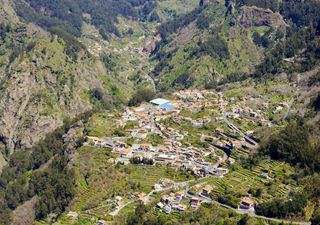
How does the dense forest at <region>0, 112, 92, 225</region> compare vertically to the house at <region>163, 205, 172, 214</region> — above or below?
below

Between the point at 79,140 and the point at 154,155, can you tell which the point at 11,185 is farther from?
the point at 154,155

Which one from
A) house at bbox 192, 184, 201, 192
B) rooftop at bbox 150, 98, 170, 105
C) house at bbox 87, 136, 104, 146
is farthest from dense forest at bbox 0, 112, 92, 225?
house at bbox 192, 184, 201, 192

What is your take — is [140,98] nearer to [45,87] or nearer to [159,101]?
[159,101]

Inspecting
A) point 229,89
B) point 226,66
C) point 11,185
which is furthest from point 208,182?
point 226,66

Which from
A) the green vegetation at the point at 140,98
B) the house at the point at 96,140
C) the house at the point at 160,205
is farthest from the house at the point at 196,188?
the green vegetation at the point at 140,98

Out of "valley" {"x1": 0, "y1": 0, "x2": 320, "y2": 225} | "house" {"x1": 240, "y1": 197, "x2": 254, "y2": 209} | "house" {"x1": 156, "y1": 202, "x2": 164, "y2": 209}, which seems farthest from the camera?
"valley" {"x1": 0, "y1": 0, "x2": 320, "y2": 225}

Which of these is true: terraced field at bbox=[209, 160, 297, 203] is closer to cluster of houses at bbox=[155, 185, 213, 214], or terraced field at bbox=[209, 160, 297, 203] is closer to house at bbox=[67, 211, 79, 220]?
cluster of houses at bbox=[155, 185, 213, 214]

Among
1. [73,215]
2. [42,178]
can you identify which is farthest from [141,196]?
[42,178]

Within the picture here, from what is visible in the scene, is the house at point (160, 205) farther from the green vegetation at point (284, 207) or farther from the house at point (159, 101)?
the house at point (159, 101)
